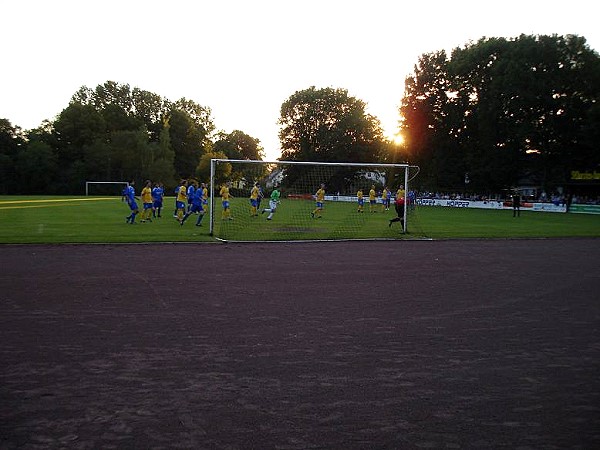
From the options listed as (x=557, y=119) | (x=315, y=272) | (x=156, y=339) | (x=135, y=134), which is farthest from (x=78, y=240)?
(x=135, y=134)

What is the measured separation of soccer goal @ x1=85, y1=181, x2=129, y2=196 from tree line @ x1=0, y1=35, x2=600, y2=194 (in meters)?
4.62

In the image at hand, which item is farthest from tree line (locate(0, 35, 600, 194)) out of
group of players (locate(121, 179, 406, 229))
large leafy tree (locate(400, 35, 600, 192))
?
group of players (locate(121, 179, 406, 229))

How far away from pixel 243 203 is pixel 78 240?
724 inches

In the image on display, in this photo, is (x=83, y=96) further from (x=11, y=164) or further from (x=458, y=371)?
(x=458, y=371)

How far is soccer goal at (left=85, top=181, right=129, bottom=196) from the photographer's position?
88375 mm

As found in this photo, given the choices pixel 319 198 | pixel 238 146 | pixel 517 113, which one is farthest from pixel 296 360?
pixel 238 146

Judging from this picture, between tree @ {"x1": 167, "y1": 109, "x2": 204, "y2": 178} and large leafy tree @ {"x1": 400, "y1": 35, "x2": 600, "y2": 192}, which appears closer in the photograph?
large leafy tree @ {"x1": 400, "y1": 35, "x2": 600, "y2": 192}

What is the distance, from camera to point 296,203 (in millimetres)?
37062

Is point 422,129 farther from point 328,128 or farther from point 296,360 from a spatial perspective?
point 296,360

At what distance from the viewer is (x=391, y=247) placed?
63.5ft

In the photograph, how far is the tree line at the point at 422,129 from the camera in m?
58.7

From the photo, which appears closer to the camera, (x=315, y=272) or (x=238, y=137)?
(x=315, y=272)

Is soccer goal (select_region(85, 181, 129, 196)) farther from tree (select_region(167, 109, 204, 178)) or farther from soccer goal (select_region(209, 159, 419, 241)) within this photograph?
soccer goal (select_region(209, 159, 419, 241))

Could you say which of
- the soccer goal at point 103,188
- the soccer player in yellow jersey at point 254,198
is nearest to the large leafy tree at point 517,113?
the soccer player in yellow jersey at point 254,198
